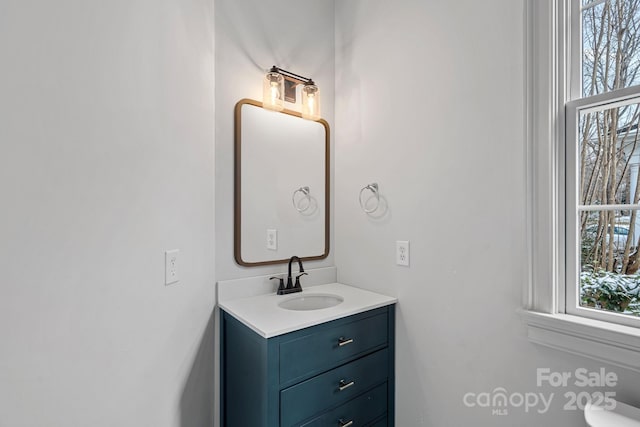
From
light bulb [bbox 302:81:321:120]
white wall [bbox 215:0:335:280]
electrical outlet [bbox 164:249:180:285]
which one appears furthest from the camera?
light bulb [bbox 302:81:321:120]

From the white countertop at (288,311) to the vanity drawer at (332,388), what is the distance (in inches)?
9.6

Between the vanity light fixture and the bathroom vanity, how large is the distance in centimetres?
108

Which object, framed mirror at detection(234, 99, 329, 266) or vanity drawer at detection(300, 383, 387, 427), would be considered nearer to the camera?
vanity drawer at detection(300, 383, 387, 427)

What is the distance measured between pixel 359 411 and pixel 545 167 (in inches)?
51.8

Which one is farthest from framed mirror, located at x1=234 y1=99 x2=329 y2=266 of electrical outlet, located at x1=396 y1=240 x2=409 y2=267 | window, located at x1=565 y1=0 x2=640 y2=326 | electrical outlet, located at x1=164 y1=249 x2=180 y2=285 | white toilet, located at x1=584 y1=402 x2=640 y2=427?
white toilet, located at x1=584 y1=402 x2=640 y2=427

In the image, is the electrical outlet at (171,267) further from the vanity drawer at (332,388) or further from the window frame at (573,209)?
the window frame at (573,209)

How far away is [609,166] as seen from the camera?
38.7 inches

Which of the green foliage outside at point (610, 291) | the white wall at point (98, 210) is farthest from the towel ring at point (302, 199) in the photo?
the green foliage outside at point (610, 291)

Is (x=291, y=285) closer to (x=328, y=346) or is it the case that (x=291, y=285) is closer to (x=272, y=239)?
(x=272, y=239)

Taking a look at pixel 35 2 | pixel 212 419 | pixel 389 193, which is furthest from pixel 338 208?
pixel 35 2

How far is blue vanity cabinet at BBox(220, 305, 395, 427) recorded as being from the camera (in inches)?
44.8

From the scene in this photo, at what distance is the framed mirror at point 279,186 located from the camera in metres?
1.57

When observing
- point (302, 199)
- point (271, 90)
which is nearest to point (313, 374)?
point (302, 199)

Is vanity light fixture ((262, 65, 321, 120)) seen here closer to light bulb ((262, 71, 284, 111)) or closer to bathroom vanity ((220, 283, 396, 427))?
light bulb ((262, 71, 284, 111))
